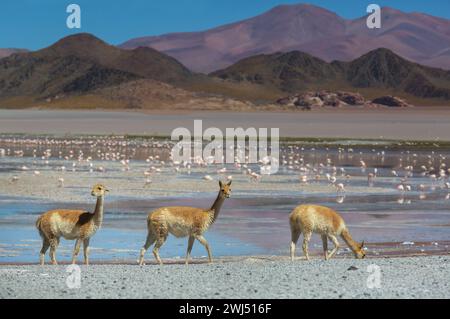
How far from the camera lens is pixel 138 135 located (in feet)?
221

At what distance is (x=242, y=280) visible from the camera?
40.4ft

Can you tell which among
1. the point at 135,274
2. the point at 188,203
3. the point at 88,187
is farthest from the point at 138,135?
the point at 135,274

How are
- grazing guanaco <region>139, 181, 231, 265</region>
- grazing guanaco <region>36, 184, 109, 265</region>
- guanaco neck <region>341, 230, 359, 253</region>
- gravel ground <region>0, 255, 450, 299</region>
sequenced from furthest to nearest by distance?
guanaco neck <region>341, 230, 359, 253</region>, grazing guanaco <region>139, 181, 231, 265</region>, grazing guanaco <region>36, 184, 109, 265</region>, gravel ground <region>0, 255, 450, 299</region>

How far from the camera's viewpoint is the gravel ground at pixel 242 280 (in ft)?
37.3

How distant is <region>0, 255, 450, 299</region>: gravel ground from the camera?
11.4 metres

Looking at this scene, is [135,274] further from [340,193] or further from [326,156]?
[326,156]

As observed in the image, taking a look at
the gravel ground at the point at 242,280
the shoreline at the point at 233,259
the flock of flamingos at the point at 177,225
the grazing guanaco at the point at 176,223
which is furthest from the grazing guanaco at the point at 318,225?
the grazing guanaco at the point at 176,223

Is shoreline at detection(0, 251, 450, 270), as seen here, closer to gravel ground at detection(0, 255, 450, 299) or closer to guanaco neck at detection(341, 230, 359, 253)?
guanaco neck at detection(341, 230, 359, 253)

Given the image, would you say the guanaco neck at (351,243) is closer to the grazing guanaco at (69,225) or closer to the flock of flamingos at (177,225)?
the flock of flamingos at (177,225)

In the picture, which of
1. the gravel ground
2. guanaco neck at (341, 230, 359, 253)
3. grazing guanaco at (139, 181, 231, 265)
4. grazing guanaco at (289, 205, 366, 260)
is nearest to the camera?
the gravel ground

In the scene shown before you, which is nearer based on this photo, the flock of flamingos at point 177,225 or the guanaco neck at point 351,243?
the flock of flamingos at point 177,225

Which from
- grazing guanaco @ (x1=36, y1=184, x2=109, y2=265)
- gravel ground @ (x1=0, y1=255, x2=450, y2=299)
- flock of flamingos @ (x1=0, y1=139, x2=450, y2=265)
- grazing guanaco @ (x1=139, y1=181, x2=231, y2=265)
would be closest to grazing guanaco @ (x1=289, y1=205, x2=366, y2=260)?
flock of flamingos @ (x1=0, y1=139, x2=450, y2=265)

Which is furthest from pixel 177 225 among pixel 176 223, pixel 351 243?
pixel 351 243
